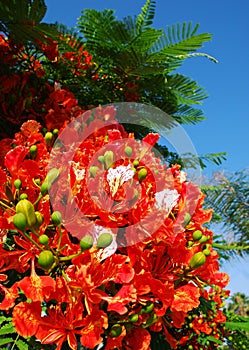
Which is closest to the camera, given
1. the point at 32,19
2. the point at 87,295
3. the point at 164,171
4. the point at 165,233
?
the point at 87,295

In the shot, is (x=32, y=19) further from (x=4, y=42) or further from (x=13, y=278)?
(x=13, y=278)

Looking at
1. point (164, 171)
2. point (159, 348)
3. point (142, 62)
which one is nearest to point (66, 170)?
point (164, 171)

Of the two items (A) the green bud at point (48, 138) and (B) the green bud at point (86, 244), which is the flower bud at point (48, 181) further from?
(A) the green bud at point (48, 138)

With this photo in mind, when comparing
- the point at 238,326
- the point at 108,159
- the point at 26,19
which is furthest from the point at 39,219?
the point at 238,326

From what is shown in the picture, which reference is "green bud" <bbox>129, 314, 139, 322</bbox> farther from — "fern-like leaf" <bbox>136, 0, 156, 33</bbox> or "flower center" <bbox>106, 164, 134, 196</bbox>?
"fern-like leaf" <bbox>136, 0, 156, 33</bbox>

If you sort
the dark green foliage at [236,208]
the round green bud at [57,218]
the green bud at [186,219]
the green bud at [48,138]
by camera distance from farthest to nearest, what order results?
the dark green foliage at [236,208] → the green bud at [48,138] → the green bud at [186,219] → the round green bud at [57,218]

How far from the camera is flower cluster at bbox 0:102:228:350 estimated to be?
0.95m

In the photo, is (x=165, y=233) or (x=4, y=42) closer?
(x=165, y=233)

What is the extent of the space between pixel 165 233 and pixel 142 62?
38.3 inches

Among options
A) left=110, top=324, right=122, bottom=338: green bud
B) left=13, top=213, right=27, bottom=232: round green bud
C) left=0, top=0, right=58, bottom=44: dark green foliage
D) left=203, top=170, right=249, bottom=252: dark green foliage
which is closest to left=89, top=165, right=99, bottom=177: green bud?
left=13, top=213, right=27, bottom=232: round green bud

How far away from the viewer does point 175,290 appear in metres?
1.09

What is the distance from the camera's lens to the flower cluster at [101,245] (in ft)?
3.11

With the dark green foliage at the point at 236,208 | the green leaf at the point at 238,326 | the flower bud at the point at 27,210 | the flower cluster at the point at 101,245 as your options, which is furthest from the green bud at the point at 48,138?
the dark green foliage at the point at 236,208

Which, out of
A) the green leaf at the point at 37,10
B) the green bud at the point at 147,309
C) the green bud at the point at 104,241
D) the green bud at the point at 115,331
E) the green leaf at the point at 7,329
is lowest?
the green leaf at the point at 7,329
